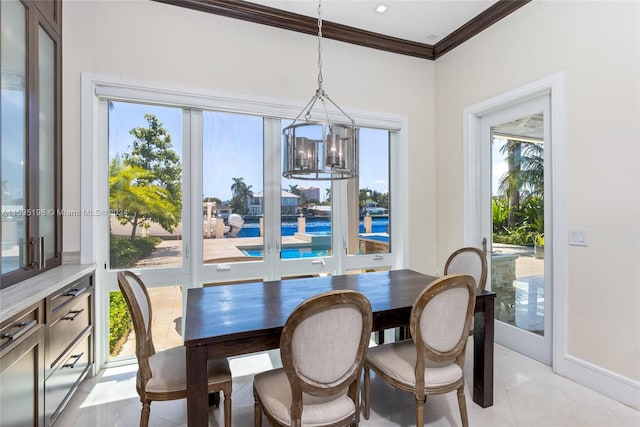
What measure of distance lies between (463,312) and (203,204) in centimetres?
226

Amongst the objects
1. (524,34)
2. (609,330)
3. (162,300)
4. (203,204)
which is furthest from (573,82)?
(162,300)

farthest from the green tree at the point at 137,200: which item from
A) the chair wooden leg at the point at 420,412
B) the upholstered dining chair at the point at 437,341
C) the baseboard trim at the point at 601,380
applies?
the baseboard trim at the point at 601,380

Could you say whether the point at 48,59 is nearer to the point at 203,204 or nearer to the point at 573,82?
the point at 203,204

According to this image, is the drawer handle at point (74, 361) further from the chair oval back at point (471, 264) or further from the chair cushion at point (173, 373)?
the chair oval back at point (471, 264)

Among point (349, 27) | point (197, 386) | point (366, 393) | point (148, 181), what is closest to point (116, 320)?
point (148, 181)

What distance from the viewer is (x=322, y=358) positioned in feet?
4.51

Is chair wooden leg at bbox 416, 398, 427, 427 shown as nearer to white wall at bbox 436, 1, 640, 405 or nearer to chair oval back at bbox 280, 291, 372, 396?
chair oval back at bbox 280, 291, 372, 396

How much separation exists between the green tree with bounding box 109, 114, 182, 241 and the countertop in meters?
0.58

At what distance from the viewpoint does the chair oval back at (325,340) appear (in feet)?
4.32

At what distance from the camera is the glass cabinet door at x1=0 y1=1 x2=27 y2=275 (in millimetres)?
1742

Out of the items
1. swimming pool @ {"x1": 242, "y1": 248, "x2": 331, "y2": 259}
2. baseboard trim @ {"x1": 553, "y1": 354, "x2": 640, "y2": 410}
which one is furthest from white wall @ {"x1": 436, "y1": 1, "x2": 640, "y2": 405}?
swimming pool @ {"x1": 242, "y1": 248, "x2": 331, "y2": 259}

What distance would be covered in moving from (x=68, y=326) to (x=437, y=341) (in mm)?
2207

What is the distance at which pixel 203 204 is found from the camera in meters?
2.95

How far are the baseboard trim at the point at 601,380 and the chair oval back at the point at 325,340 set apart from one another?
198cm
